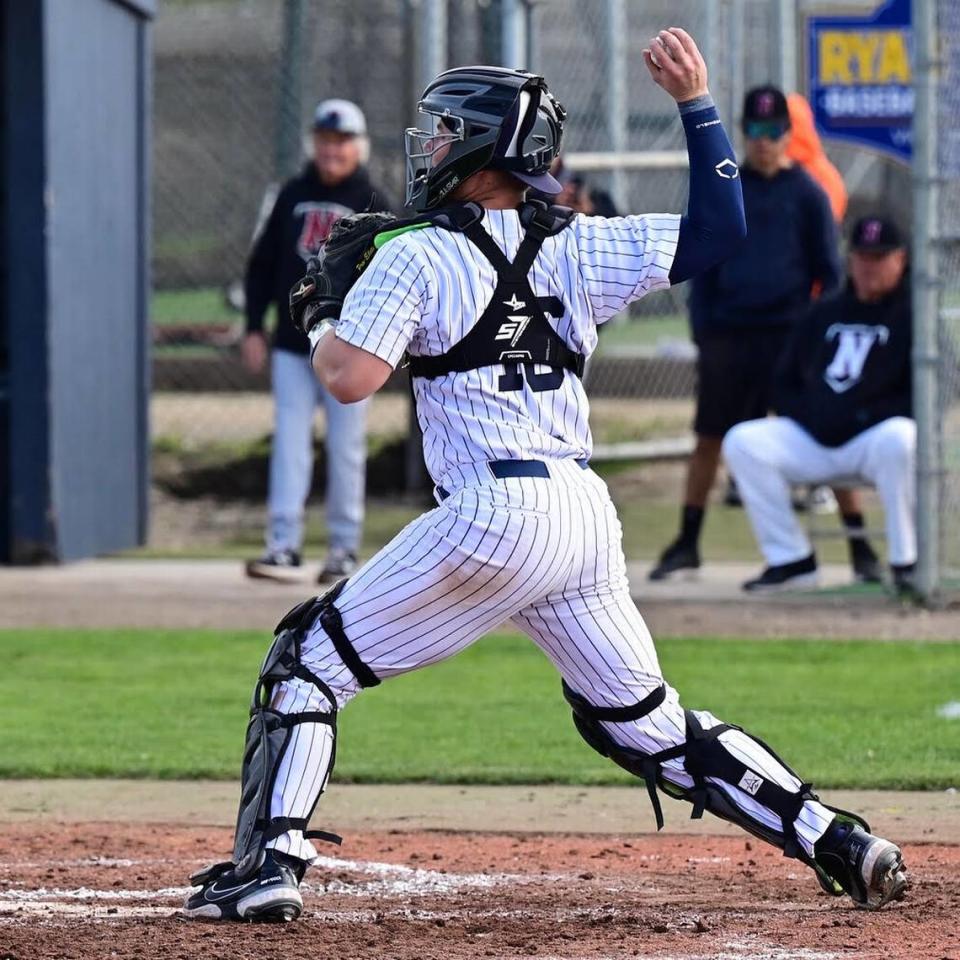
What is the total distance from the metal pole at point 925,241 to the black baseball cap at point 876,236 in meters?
0.34

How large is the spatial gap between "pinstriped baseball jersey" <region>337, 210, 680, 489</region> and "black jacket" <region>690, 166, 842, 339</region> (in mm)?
5220

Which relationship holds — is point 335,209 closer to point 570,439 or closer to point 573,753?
point 573,753

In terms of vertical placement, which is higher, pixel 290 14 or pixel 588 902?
Result: pixel 290 14

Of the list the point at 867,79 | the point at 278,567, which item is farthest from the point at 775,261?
the point at 867,79

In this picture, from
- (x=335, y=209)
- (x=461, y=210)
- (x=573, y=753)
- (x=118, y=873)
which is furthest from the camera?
(x=335, y=209)

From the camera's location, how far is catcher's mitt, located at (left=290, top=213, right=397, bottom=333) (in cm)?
416

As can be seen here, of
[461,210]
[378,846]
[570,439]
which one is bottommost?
[378,846]

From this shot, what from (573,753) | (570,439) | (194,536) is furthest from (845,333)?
(570,439)

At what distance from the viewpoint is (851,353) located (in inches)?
352

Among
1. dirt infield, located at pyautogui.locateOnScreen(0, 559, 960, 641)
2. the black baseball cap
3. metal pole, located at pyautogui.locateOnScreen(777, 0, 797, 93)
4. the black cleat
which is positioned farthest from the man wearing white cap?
metal pole, located at pyautogui.locateOnScreen(777, 0, 797, 93)

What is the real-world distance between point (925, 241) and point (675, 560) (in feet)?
6.40

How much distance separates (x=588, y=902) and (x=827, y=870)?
56 centimetres

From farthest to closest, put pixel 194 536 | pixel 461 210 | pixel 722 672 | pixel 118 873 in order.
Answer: pixel 194 536, pixel 722 672, pixel 118 873, pixel 461 210

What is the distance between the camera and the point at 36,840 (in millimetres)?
5234
